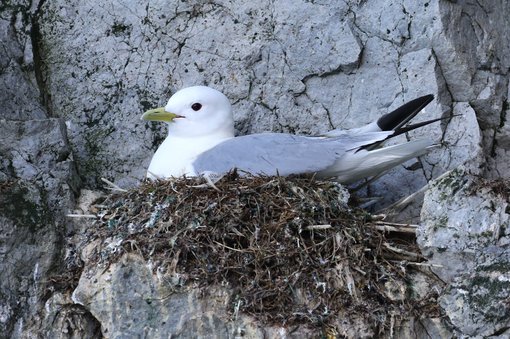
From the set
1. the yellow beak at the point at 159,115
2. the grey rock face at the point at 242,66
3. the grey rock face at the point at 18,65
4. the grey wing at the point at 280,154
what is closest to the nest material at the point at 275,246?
the grey wing at the point at 280,154

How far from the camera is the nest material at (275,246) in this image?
4.13m

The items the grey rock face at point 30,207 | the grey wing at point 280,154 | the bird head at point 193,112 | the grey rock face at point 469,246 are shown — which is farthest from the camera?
the bird head at point 193,112

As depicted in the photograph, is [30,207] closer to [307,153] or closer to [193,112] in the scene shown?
[193,112]

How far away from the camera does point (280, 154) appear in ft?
15.2

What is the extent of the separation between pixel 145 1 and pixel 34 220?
142 centimetres

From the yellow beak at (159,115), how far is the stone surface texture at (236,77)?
1.10 ft

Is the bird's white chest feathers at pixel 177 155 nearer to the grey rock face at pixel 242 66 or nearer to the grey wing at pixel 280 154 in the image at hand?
the grey wing at pixel 280 154

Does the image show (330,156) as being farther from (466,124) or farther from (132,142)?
(132,142)

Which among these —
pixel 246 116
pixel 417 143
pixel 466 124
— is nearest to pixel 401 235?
pixel 417 143

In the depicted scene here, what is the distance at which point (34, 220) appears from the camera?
460 centimetres

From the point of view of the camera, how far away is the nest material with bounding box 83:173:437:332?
4.13m

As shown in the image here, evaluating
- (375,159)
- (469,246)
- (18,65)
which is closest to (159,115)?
(18,65)

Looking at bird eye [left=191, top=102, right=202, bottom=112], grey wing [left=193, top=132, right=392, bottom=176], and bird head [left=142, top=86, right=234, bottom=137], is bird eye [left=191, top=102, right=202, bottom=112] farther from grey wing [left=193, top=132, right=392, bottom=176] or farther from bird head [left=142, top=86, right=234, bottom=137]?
grey wing [left=193, top=132, right=392, bottom=176]

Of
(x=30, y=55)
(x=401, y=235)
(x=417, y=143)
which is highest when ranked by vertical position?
(x=30, y=55)
